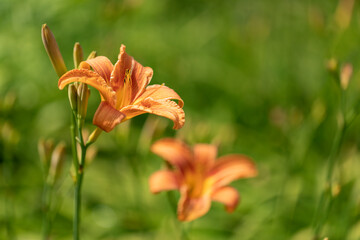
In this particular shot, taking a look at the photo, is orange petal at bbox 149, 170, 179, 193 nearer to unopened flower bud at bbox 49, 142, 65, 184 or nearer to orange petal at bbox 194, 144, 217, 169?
orange petal at bbox 194, 144, 217, 169

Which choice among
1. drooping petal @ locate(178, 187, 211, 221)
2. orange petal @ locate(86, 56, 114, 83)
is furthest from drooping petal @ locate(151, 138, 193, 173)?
orange petal @ locate(86, 56, 114, 83)

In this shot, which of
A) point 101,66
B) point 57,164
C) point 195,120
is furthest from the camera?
point 195,120

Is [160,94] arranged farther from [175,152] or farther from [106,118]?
[175,152]

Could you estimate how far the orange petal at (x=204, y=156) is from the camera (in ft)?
4.72

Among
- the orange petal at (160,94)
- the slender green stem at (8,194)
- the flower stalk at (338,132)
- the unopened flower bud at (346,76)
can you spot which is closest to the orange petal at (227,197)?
the flower stalk at (338,132)

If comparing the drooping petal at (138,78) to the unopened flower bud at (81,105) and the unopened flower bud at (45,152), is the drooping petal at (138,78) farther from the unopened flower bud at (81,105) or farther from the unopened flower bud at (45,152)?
the unopened flower bud at (45,152)

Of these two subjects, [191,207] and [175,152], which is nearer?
[191,207]

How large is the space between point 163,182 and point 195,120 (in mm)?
1400

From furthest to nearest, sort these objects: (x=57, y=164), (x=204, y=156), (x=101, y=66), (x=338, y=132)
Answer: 1. (x=204, y=156)
2. (x=338, y=132)
3. (x=57, y=164)
4. (x=101, y=66)

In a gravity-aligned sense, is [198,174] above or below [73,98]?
below

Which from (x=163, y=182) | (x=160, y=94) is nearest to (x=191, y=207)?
(x=163, y=182)

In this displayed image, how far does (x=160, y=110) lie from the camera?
925mm

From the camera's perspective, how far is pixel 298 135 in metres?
2.30

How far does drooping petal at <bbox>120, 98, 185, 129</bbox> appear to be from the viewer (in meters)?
0.91
